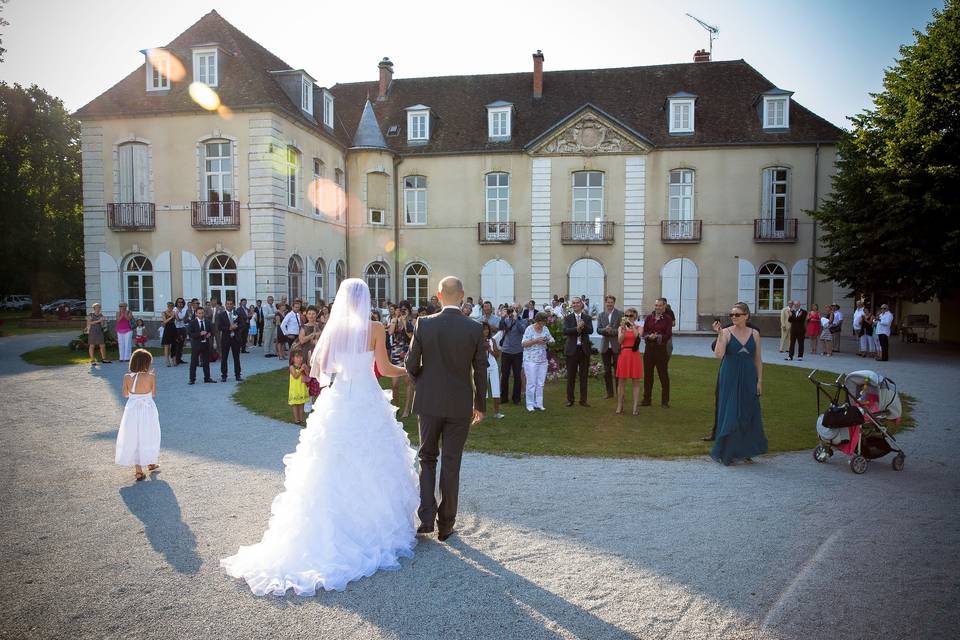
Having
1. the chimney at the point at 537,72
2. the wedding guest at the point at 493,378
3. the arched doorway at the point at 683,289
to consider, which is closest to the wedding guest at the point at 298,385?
the wedding guest at the point at 493,378

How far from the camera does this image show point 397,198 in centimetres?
2928

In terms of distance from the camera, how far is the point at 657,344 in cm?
1106

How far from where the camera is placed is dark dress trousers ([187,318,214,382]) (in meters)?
13.8

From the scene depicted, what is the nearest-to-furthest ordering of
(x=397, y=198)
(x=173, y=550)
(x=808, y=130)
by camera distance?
(x=173, y=550) → (x=808, y=130) → (x=397, y=198)

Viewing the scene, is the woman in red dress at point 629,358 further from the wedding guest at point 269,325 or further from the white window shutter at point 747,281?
the white window shutter at point 747,281

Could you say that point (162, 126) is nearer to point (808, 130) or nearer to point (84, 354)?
point (84, 354)

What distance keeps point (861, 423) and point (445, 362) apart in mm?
5119

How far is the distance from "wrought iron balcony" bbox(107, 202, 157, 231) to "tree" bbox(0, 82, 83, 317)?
715 inches

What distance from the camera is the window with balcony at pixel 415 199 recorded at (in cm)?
2925

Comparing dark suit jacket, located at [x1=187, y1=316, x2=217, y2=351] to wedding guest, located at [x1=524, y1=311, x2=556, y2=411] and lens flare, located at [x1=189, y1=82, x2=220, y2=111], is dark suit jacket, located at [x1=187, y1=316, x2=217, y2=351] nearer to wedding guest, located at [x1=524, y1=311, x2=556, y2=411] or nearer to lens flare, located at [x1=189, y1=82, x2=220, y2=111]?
wedding guest, located at [x1=524, y1=311, x2=556, y2=411]

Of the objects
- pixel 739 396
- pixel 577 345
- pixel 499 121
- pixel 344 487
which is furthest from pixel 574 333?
pixel 499 121

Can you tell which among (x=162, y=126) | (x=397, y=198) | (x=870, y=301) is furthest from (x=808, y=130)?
(x=162, y=126)

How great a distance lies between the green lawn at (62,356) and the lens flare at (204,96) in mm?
8951

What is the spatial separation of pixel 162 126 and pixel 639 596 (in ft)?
80.5
